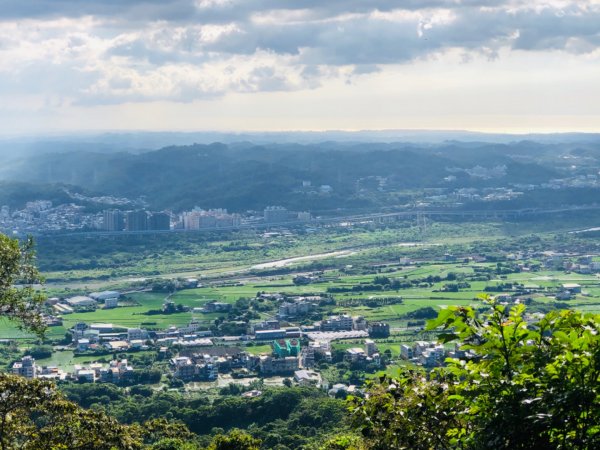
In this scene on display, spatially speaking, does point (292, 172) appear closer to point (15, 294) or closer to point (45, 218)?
point (45, 218)

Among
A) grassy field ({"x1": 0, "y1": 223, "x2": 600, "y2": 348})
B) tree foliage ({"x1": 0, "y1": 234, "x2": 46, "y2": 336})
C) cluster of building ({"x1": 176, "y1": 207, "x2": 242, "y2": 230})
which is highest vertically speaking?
tree foliage ({"x1": 0, "y1": 234, "x2": 46, "y2": 336})

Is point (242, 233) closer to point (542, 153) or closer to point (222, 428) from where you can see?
point (222, 428)

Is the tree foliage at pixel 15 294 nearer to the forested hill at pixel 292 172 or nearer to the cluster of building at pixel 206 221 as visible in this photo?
the cluster of building at pixel 206 221

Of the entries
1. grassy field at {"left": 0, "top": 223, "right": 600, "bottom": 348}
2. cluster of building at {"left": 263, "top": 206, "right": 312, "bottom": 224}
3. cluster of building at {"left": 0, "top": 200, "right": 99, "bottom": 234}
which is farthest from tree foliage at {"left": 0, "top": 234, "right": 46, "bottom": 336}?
cluster of building at {"left": 263, "top": 206, "right": 312, "bottom": 224}

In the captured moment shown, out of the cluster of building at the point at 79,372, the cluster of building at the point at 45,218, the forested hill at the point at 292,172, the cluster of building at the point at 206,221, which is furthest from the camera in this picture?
the forested hill at the point at 292,172

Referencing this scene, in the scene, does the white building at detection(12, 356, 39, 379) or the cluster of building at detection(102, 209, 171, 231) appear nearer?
the white building at detection(12, 356, 39, 379)

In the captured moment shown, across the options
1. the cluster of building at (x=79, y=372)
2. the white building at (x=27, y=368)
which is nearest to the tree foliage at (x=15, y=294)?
the cluster of building at (x=79, y=372)

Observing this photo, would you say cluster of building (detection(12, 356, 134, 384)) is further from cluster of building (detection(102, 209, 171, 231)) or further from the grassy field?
cluster of building (detection(102, 209, 171, 231))
